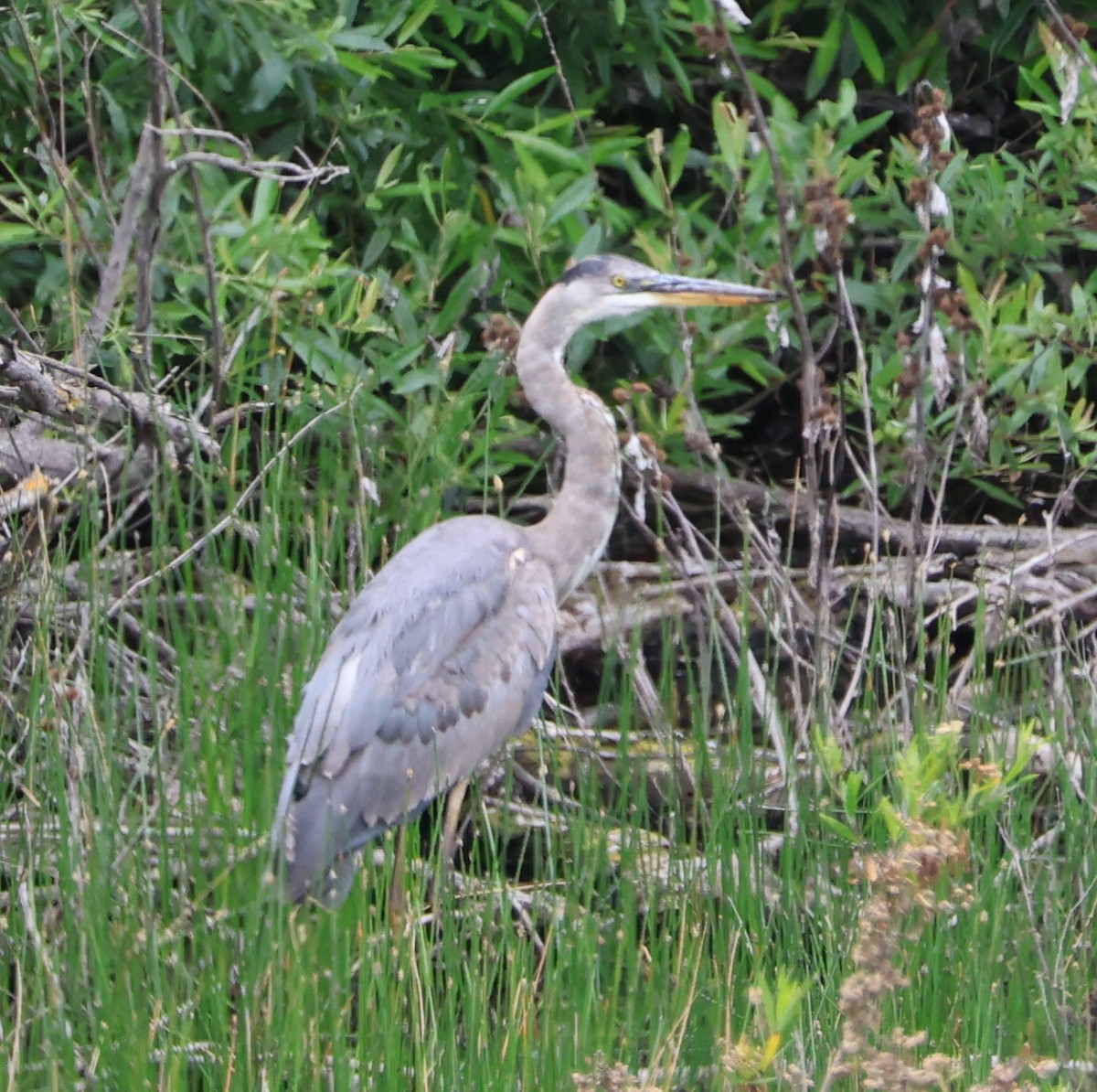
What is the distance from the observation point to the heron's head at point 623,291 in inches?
132

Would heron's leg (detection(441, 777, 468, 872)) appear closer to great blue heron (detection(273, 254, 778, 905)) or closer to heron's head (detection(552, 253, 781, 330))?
great blue heron (detection(273, 254, 778, 905))

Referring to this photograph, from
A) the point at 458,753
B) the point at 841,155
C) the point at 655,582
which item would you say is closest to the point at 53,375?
the point at 458,753

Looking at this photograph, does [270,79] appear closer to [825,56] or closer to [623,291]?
[623,291]

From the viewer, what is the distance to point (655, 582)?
12.2ft

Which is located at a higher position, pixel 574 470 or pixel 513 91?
pixel 513 91

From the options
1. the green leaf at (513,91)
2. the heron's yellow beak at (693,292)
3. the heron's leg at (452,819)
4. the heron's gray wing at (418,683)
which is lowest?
the heron's leg at (452,819)

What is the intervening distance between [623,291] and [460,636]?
2.24 ft

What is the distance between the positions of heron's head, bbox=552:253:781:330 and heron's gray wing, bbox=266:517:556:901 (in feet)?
1.36

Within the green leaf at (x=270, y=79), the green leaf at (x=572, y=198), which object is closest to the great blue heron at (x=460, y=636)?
the green leaf at (x=572, y=198)

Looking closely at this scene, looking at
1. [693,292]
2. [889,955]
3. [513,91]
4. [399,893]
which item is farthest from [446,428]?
[889,955]

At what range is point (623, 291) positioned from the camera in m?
3.38

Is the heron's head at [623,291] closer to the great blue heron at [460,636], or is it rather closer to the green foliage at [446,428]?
the great blue heron at [460,636]

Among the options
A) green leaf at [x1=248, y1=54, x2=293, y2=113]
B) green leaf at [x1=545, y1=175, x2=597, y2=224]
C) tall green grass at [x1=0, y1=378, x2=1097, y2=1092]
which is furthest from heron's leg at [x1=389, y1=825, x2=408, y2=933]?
green leaf at [x1=248, y1=54, x2=293, y2=113]

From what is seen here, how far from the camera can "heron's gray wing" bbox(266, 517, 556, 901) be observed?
3010 millimetres
